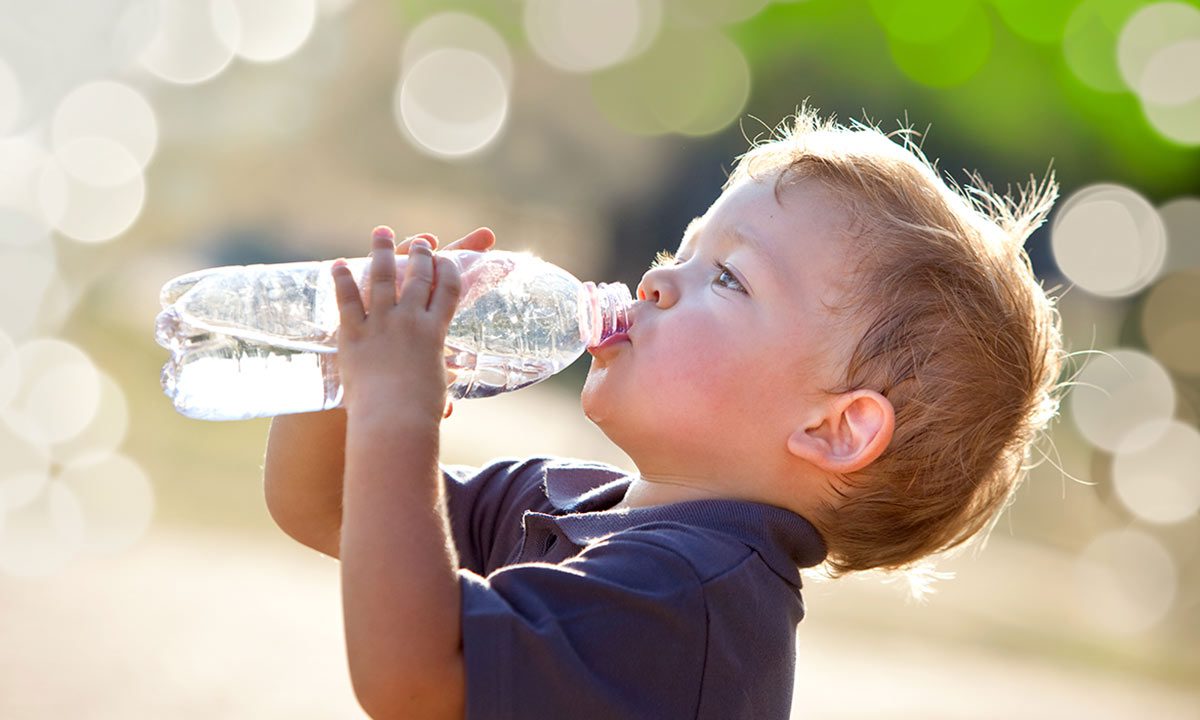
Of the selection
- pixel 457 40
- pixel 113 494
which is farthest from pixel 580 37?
pixel 113 494

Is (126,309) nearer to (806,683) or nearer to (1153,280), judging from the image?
(806,683)

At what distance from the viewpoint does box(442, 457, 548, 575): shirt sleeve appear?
1.86m

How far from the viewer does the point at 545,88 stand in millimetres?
9258

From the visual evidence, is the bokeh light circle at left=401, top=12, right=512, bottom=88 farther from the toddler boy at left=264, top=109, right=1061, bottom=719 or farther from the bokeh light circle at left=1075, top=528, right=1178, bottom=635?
the toddler boy at left=264, top=109, right=1061, bottom=719

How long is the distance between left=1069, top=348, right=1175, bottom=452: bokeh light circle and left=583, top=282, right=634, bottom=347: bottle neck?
6440 millimetres

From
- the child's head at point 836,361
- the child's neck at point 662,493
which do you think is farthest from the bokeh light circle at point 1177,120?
the child's neck at point 662,493

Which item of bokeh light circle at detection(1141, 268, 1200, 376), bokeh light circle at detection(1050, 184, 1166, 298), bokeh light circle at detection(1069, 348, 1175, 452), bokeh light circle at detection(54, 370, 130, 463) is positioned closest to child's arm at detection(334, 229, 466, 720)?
bokeh light circle at detection(54, 370, 130, 463)

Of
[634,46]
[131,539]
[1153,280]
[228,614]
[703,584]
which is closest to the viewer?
[703,584]

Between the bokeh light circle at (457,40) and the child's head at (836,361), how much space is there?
7.49 meters

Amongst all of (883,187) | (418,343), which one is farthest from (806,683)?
(418,343)

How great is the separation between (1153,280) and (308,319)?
7.73m

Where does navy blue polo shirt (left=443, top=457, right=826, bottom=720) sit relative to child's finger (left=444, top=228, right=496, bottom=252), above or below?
below

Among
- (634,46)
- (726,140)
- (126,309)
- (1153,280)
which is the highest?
(634,46)

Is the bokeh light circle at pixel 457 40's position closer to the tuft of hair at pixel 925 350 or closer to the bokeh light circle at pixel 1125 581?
the bokeh light circle at pixel 1125 581
